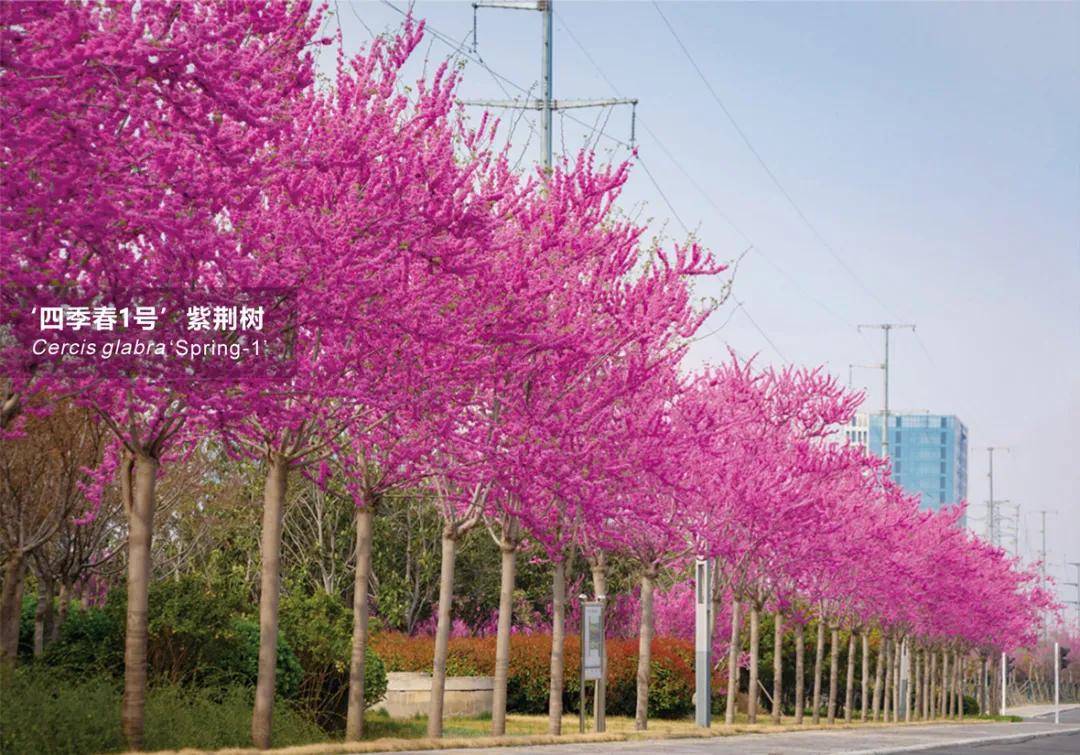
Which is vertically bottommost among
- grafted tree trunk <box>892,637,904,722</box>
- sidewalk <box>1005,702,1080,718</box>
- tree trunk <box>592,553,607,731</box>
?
sidewalk <box>1005,702,1080,718</box>

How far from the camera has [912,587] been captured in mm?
64312

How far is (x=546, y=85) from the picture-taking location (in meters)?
31.8

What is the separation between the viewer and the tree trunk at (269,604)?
19.6 meters

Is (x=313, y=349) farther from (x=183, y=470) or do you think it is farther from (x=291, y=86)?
(x=183, y=470)

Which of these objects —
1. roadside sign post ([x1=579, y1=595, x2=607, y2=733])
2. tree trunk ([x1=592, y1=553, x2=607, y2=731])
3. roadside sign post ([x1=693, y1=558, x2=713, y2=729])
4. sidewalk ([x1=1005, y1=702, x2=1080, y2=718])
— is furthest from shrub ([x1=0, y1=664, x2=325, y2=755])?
sidewalk ([x1=1005, y1=702, x2=1080, y2=718])

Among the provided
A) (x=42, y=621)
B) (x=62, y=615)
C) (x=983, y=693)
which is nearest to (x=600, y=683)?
(x=62, y=615)

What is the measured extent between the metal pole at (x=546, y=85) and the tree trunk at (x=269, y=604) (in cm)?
1191

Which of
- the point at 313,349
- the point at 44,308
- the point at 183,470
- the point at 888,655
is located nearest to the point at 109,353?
the point at 44,308

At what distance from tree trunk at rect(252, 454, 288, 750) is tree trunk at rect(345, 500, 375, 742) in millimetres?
2808

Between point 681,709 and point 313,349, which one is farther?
point 681,709

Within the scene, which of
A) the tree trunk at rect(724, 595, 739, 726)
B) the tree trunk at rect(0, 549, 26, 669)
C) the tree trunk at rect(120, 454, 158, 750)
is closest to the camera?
the tree trunk at rect(120, 454, 158, 750)

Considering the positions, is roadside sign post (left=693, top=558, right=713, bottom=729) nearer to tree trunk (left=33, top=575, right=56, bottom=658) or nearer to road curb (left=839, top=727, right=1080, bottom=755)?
road curb (left=839, top=727, right=1080, bottom=755)

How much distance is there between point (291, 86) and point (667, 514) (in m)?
22.6

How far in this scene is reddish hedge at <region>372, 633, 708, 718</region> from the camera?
3862cm
